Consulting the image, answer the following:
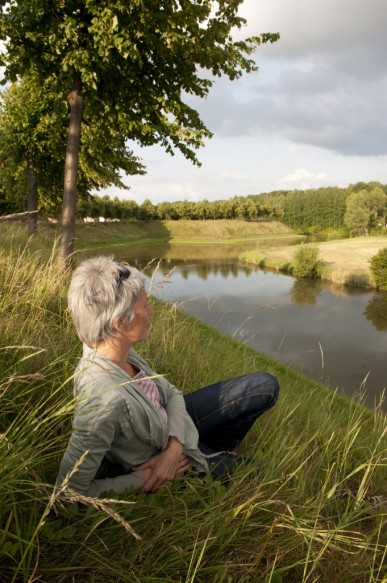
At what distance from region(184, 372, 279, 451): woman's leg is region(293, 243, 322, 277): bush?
30994 mm

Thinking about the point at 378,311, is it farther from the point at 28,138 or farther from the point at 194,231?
the point at 194,231

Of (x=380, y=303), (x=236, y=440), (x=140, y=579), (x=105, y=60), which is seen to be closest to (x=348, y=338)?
(x=380, y=303)

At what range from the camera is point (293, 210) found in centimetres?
11494

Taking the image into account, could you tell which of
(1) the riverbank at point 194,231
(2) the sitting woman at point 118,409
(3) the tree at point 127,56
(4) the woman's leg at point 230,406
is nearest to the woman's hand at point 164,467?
(2) the sitting woman at point 118,409

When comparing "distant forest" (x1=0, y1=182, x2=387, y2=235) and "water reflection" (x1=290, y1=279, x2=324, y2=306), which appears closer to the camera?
"water reflection" (x1=290, y1=279, x2=324, y2=306)

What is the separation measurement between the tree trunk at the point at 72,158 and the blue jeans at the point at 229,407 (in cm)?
496

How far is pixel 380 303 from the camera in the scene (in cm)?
2373

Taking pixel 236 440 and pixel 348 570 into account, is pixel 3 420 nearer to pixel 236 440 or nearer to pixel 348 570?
pixel 236 440

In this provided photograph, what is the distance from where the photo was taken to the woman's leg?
2.14m

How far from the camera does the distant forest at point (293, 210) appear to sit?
70538 mm

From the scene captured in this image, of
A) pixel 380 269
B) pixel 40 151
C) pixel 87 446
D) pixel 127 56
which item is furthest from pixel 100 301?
pixel 380 269

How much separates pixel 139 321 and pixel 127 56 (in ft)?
17.3

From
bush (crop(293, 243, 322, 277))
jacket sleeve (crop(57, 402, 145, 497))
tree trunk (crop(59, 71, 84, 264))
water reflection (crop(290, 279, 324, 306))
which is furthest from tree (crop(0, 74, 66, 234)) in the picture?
bush (crop(293, 243, 322, 277))

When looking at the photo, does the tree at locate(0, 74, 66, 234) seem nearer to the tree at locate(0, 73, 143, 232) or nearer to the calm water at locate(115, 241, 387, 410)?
the tree at locate(0, 73, 143, 232)
